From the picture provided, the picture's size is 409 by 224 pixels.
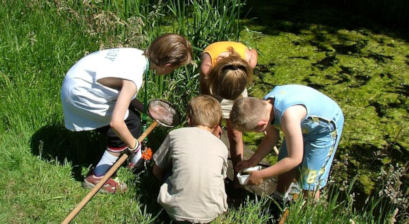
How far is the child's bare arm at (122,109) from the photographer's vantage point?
2377 millimetres

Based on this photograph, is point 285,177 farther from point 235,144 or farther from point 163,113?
point 163,113

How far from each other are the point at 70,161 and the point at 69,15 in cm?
161

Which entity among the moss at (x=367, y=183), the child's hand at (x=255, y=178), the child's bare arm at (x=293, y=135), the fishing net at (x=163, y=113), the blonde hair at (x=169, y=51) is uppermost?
the blonde hair at (x=169, y=51)

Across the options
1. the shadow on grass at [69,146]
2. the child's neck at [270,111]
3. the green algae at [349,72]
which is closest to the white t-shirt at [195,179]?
the child's neck at [270,111]

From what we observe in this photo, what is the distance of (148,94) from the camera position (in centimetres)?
349

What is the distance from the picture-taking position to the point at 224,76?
8.61 feet

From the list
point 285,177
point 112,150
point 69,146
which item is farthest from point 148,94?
point 285,177

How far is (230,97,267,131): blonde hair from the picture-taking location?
2355 millimetres

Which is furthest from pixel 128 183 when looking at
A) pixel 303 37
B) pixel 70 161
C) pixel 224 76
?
pixel 303 37

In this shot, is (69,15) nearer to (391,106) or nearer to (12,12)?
(12,12)

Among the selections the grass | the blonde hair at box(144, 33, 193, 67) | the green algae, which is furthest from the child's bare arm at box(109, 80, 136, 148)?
the green algae

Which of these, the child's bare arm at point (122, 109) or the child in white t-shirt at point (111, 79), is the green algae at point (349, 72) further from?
the child's bare arm at point (122, 109)

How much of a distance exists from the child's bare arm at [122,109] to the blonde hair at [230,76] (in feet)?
1.62

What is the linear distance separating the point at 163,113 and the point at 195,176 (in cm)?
76
